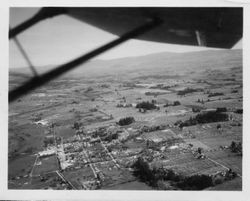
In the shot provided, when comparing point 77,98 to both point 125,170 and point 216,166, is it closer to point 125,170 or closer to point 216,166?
point 125,170

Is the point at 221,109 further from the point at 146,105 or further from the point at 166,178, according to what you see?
the point at 166,178

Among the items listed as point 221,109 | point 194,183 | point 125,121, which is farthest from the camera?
point 125,121

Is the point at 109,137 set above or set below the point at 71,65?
below

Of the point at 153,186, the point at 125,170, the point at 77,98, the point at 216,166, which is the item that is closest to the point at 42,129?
the point at 77,98

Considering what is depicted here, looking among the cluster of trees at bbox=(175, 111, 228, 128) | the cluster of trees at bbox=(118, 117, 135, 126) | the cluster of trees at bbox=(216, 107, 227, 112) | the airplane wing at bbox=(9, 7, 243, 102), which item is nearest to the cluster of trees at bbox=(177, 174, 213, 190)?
the cluster of trees at bbox=(175, 111, 228, 128)

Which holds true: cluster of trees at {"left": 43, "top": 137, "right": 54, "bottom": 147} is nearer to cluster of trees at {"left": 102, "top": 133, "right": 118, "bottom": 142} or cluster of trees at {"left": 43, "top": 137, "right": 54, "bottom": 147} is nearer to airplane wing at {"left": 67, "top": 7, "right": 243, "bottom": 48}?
cluster of trees at {"left": 102, "top": 133, "right": 118, "bottom": 142}

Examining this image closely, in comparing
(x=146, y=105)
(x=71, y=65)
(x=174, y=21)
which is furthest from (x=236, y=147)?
(x=71, y=65)
